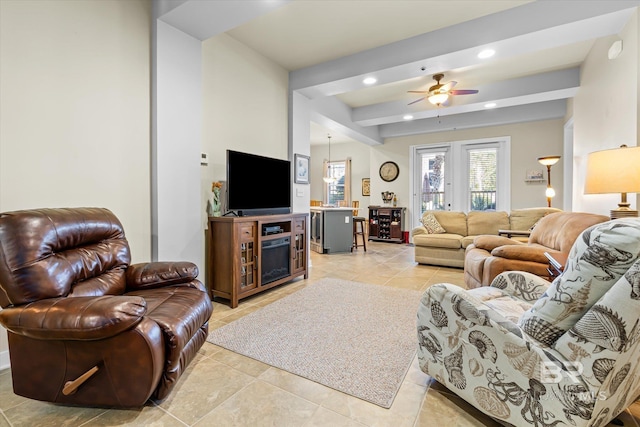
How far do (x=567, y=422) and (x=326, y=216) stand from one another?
16.0 feet

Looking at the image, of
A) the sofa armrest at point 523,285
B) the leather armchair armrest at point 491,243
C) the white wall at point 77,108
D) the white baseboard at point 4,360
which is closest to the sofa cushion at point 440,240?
the leather armchair armrest at point 491,243

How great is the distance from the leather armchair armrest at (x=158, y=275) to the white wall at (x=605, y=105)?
12.3 ft

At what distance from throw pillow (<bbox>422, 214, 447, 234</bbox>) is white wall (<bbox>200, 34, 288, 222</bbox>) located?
2.83 m

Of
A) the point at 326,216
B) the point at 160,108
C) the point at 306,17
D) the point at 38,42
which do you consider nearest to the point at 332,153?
the point at 326,216

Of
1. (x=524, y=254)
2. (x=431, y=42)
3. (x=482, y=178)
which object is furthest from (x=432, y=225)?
(x=431, y=42)

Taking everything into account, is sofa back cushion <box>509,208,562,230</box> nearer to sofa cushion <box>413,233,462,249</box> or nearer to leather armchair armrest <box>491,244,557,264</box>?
sofa cushion <box>413,233,462,249</box>

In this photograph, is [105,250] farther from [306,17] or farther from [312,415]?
A: [306,17]

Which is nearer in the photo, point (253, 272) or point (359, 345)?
point (359, 345)

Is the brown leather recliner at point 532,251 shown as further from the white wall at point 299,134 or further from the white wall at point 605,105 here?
the white wall at point 299,134

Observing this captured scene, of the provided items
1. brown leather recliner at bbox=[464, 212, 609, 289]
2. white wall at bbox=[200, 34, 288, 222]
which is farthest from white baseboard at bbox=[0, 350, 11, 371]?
brown leather recliner at bbox=[464, 212, 609, 289]

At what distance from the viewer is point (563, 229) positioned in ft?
9.39

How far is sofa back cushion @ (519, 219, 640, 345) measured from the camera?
3.33 ft

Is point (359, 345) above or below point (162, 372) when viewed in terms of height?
below

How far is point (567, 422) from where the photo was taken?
3.67 feet
